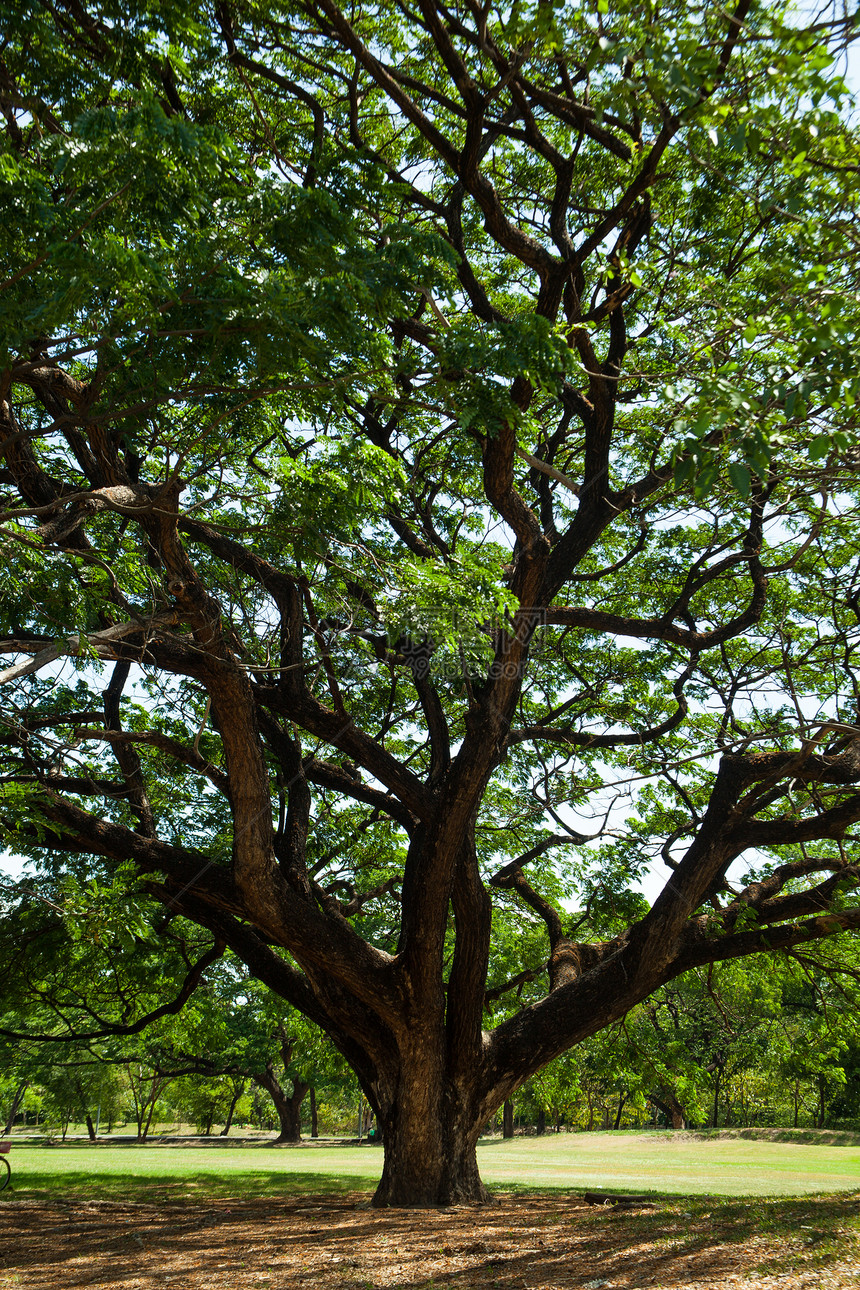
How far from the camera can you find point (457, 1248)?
5.50 m

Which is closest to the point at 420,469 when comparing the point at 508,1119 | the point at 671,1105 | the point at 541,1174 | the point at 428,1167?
the point at 428,1167

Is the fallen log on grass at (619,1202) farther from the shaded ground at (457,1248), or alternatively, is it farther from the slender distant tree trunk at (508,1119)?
the slender distant tree trunk at (508,1119)

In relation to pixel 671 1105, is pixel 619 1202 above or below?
below

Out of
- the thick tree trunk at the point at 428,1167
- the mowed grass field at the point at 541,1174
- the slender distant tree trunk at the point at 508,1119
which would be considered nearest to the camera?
the thick tree trunk at the point at 428,1167

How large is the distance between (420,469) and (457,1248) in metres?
6.85

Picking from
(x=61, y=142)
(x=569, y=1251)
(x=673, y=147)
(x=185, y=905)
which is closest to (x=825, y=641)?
(x=673, y=147)

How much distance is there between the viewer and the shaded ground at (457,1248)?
14.5 feet

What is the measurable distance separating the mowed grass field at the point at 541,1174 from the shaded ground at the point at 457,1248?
326 centimetres

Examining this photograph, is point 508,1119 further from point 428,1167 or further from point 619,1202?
point 428,1167

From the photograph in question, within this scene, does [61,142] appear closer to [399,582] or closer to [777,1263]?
[399,582]

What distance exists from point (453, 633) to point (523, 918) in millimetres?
8199

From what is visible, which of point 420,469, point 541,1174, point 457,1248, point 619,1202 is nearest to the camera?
point 457,1248

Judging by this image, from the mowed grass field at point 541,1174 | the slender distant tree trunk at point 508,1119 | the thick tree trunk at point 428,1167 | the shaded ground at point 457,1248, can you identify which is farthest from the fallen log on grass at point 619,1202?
the slender distant tree trunk at point 508,1119

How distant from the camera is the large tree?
13.0ft
